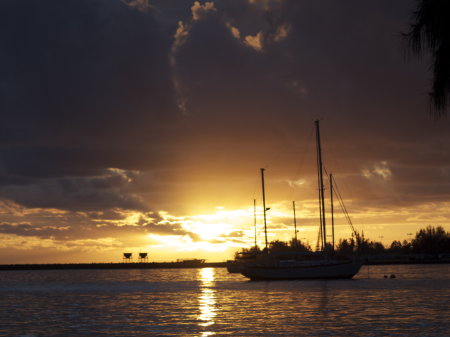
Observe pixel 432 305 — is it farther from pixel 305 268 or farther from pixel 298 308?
pixel 305 268

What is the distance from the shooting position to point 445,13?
12.8m

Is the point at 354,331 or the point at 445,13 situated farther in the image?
the point at 354,331

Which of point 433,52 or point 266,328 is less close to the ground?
point 433,52

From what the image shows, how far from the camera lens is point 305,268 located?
101m

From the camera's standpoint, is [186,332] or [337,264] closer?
[186,332]

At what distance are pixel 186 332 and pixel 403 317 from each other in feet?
49.0

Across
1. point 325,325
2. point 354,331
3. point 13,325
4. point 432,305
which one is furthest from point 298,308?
point 13,325

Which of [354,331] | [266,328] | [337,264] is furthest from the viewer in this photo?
[337,264]

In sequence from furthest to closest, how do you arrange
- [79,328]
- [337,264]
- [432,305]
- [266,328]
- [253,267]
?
1. [253,267]
2. [337,264]
3. [432,305]
4. [79,328]
5. [266,328]

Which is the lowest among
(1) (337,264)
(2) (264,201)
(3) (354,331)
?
(3) (354,331)

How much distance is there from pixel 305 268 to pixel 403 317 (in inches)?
2371

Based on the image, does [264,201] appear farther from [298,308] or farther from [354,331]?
[354,331]

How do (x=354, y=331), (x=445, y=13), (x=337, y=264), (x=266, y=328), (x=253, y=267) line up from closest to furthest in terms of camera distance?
1. (x=445, y=13)
2. (x=354, y=331)
3. (x=266, y=328)
4. (x=337, y=264)
5. (x=253, y=267)

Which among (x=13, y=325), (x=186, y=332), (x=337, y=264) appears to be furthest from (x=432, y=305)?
(x=337, y=264)
